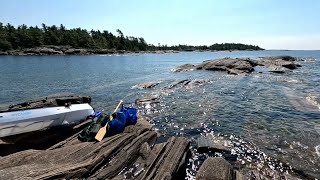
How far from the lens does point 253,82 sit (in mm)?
41906

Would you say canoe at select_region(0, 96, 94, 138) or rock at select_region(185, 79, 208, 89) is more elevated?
canoe at select_region(0, 96, 94, 138)

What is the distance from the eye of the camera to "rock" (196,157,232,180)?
1056cm

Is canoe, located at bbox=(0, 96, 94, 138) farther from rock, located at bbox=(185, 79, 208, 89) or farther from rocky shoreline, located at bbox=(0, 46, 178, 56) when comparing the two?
rocky shoreline, located at bbox=(0, 46, 178, 56)

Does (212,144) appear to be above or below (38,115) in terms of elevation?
below

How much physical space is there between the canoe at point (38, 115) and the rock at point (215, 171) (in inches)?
382

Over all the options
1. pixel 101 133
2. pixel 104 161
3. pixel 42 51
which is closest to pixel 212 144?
pixel 101 133

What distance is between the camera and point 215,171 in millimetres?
10938

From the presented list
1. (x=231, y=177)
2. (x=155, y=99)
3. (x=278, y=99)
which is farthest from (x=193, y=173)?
(x=278, y=99)

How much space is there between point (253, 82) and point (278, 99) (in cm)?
1273

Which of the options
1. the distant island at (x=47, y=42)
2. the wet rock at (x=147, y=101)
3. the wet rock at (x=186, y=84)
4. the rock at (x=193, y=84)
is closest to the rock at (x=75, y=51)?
the distant island at (x=47, y=42)

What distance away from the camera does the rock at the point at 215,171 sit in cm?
1056

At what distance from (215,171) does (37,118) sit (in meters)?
10.5

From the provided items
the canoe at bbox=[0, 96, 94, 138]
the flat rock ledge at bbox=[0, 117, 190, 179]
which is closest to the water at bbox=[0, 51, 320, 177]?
the flat rock ledge at bbox=[0, 117, 190, 179]

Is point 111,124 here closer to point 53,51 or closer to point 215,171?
point 215,171
